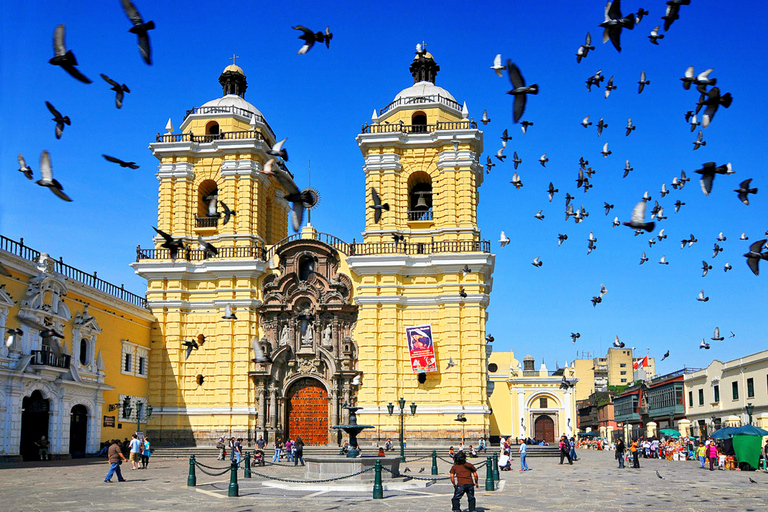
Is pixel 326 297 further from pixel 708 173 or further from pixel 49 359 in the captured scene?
pixel 708 173

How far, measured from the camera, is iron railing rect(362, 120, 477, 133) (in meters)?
41.5

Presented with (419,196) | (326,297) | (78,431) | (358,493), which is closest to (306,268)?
(326,297)

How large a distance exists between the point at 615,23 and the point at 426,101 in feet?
94.3

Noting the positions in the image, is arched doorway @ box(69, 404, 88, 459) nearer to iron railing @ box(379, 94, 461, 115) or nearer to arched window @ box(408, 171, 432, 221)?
arched window @ box(408, 171, 432, 221)

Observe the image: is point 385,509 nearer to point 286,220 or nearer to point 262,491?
point 262,491

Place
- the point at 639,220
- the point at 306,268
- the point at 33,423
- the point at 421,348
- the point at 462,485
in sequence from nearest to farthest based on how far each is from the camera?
the point at 639,220
the point at 462,485
the point at 33,423
the point at 421,348
the point at 306,268

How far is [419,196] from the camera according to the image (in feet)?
140

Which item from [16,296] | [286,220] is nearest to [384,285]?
[286,220]

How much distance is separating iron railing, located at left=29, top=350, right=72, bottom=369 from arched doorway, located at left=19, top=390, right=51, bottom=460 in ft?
4.22

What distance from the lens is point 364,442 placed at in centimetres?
3838

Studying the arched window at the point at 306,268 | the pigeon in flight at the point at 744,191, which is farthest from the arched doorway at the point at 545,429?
the pigeon in flight at the point at 744,191

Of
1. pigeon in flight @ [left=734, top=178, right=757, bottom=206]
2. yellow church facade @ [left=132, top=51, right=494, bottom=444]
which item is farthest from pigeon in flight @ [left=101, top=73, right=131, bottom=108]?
yellow church facade @ [left=132, top=51, right=494, bottom=444]

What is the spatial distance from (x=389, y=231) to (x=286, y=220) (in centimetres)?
1028

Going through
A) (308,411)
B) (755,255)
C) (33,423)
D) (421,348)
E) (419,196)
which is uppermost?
(419,196)
